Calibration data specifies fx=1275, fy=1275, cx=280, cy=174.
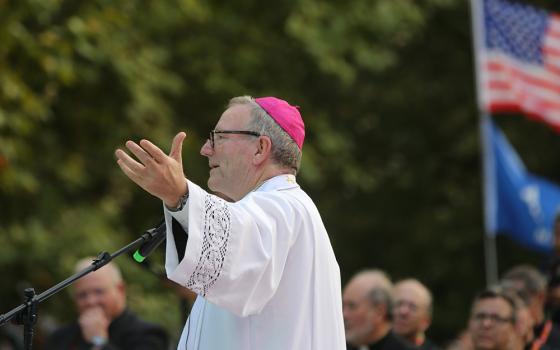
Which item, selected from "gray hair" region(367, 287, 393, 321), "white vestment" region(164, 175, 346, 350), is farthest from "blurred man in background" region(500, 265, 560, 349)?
"white vestment" region(164, 175, 346, 350)

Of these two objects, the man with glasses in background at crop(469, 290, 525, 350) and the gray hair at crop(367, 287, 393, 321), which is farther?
the gray hair at crop(367, 287, 393, 321)

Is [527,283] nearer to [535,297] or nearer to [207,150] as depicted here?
[535,297]

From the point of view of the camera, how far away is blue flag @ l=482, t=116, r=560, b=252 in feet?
42.2

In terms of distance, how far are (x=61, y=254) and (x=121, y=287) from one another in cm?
381

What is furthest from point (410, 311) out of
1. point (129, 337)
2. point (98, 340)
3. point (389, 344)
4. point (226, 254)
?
point (226, 254)

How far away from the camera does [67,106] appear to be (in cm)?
1234

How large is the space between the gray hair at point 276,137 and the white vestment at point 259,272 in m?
0.08

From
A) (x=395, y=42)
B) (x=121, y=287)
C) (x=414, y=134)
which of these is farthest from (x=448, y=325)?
(x=121, y=287)

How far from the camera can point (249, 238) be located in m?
4.08

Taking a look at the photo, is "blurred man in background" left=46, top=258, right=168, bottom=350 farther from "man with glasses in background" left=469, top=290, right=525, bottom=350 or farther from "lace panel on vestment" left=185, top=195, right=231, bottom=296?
"lace panel on vestment" left=185, top=195, right=231, bottom=296

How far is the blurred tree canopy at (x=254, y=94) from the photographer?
37.0 ft

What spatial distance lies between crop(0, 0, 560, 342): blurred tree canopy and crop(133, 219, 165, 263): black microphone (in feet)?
20.1

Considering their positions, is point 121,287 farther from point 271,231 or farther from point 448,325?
point 448,325

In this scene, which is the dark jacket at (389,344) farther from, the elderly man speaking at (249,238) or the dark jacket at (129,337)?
the elderly man speaking at (249,238)
